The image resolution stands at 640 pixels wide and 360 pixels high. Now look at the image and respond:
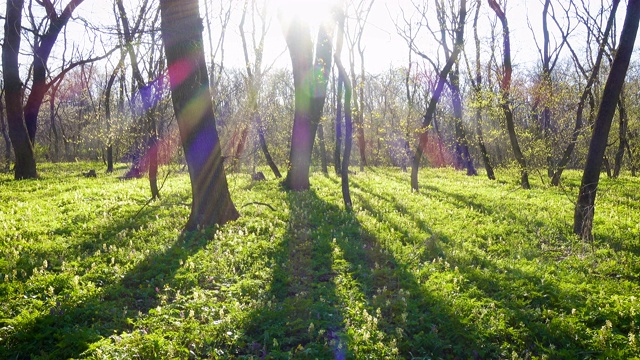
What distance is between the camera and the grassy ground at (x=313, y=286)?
17.4 ft

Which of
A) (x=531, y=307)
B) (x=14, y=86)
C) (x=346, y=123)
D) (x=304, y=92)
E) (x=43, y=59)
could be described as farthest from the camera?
(x=14, y=86)

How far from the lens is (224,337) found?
537 centimetres

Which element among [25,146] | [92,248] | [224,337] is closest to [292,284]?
[224,337]

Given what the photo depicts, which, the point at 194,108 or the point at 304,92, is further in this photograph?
the point at 304,92

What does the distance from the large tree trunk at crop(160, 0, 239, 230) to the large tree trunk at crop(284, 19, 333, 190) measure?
679cm

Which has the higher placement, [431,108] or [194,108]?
[431,108]

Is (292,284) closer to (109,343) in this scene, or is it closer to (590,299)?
(109,343)

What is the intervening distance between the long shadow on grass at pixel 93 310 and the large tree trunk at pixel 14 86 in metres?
16.3

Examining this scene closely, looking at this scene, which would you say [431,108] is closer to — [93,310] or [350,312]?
[350,312]

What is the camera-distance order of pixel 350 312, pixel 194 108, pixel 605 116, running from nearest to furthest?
pixel 350 312 → pixel 605 116 → pixel 194 108

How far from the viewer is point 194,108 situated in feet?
32.5

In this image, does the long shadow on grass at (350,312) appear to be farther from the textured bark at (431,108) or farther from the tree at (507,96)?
the tree at (507,96)

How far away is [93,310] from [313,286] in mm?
3352

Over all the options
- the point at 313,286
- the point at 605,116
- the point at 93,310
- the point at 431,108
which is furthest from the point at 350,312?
the point at 431,108
